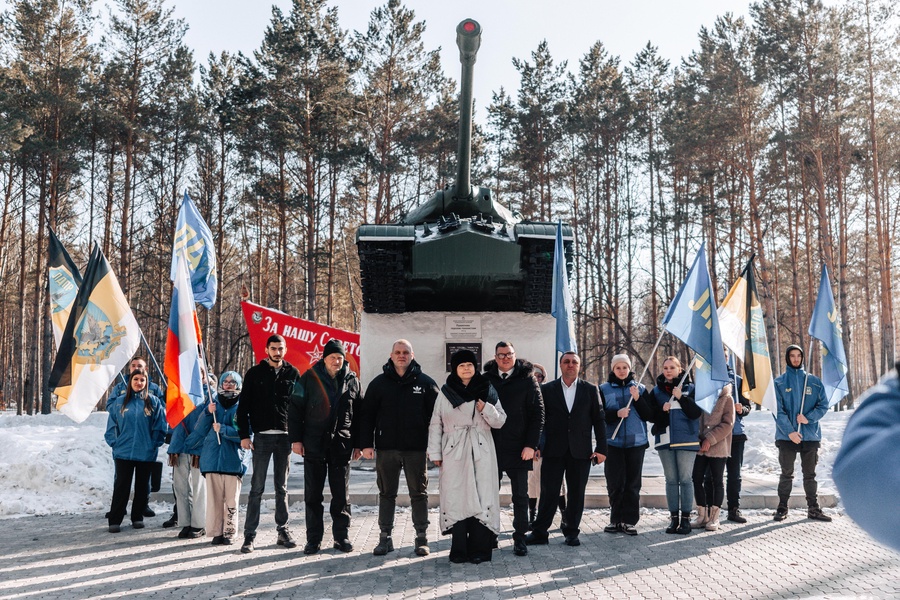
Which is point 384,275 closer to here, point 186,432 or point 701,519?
point 186,432

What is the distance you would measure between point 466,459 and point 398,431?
2.33ft

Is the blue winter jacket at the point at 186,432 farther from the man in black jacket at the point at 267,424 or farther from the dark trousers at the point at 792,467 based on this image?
the dark trousers at the point at 792,467

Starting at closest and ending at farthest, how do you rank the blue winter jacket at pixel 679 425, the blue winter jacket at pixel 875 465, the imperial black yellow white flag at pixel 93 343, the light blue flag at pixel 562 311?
the blue winter jacket at pixel 875 465 → the imperial black yellow white flag at pixel 93 343 → the blue winter jacket at pixel 679 425 → the light blue flag at pixel 562 311

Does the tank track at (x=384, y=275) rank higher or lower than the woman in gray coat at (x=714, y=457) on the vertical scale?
higher

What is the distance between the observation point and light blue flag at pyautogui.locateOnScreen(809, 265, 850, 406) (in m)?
9.43

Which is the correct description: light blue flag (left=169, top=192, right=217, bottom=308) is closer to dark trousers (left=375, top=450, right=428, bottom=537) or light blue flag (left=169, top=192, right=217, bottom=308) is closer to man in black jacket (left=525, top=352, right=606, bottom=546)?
dark trousers (left=375, top=450, right=428, bottom=537)

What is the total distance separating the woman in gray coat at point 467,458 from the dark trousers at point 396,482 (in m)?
0.25

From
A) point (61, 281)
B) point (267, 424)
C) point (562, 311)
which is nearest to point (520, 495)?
point (267, 424)

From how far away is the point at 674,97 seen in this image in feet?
86.6

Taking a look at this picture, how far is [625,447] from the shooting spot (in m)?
7.59

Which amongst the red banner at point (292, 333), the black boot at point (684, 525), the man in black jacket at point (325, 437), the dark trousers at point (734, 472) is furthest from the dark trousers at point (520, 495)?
the red banner at point (292, 333)

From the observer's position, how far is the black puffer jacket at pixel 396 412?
686cm

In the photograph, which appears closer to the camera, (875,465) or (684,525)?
(875,465)

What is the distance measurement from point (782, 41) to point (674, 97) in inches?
169
